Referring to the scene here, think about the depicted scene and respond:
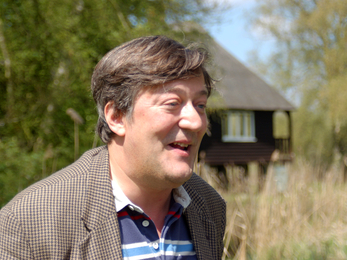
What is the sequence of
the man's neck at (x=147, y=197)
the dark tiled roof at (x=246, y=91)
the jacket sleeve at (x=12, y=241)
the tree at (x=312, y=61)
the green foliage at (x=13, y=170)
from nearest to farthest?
the jacket sleeve at (x=12, y=241) → the man's neck at (x=147, y=197) → the green foliage at (x=13, y=170) → the dark tiled roof at (x=246, y=91) → the tree at (x=312, y=61)

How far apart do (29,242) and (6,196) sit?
2.11m

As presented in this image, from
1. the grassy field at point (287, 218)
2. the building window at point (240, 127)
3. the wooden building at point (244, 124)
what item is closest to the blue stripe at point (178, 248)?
the grassy field at point (287, 218)

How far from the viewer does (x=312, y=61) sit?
2188 cm

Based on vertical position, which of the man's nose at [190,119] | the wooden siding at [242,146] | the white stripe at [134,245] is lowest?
the wooden siding at [242,146]

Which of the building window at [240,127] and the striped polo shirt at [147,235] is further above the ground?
the striped polo shirt at [147,235]

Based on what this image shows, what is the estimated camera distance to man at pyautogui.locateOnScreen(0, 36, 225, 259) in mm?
1289

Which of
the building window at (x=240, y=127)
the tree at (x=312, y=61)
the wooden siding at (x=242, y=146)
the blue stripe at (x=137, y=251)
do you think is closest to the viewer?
the blue stripe at (x=137, y=251)

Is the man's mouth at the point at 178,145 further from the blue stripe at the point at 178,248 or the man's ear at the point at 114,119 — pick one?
the blue stripe at the point at 178,248

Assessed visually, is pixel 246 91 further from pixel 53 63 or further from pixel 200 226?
pixel 200 226

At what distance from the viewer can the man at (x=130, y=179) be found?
4.23 ft

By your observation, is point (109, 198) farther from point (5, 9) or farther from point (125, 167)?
point (5, 9)

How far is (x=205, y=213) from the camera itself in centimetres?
178

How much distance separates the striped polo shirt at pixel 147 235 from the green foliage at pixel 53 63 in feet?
8.54

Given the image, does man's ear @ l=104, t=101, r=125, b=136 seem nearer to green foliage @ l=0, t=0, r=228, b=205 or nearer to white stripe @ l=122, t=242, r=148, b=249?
white stripe @ l=122, t=242, r=148, b=249
